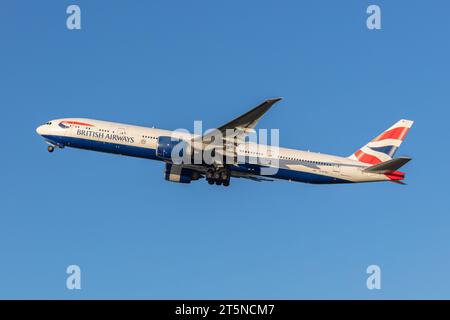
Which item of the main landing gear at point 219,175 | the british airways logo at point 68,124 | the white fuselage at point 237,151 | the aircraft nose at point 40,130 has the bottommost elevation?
the main landing gear at point 219,175

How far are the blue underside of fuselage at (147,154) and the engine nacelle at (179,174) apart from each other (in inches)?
109

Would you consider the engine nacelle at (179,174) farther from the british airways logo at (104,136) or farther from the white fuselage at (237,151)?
the british airways logo at (104,136)

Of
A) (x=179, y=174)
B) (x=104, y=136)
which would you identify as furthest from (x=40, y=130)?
(x=179, y=174)

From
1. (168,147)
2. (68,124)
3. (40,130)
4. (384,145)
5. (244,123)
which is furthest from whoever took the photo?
(384,145)

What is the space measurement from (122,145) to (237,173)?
10422 mm

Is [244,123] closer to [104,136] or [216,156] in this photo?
[216,156]

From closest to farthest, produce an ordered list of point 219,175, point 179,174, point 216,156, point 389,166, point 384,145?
point 389,166 → point 216,156 → point 219,175 → point 179,174 → point 384,145

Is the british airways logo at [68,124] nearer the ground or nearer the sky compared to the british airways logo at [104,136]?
nearer the sky

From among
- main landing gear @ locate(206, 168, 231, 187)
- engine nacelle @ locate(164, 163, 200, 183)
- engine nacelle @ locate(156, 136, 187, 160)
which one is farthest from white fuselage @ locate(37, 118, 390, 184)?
engine nacelle @ locate(164, 163, 200, 183)

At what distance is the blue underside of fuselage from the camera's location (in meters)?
69.9

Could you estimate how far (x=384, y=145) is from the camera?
243 feet

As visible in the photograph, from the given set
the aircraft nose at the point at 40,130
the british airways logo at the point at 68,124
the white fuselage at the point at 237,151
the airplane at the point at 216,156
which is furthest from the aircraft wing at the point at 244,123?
the aircraft nose at the point at 40,130

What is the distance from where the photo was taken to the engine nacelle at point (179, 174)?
2830 inches

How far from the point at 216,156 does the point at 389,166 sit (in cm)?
1466
